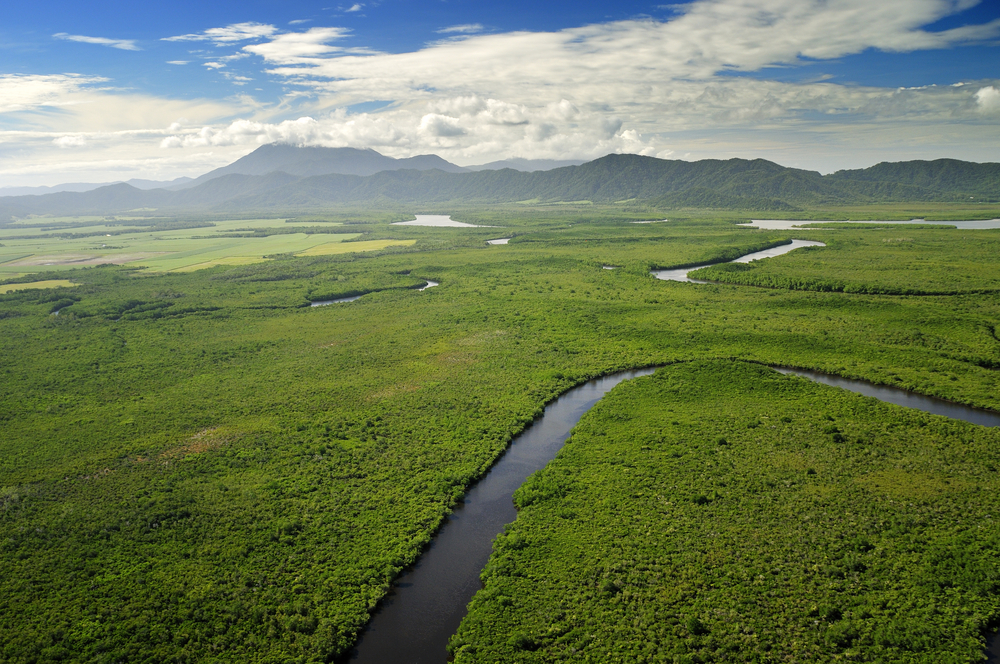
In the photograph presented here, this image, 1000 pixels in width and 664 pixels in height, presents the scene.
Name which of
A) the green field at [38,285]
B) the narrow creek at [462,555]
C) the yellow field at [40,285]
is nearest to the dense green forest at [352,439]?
the narrow creek at [462,555]

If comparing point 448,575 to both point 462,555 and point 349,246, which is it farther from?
point 349,246

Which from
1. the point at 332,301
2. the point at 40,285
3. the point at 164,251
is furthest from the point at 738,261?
the point at 164,251

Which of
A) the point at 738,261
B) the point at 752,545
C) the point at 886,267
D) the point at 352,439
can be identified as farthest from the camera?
the point at 738,261

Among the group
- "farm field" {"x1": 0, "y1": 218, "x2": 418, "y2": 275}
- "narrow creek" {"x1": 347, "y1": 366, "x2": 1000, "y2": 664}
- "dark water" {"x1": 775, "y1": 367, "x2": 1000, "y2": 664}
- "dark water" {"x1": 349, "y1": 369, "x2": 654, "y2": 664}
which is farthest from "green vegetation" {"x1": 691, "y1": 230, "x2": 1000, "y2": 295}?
"farm field" {"x1": 0, "y1": 218, "x2": 418, "y2": 275}

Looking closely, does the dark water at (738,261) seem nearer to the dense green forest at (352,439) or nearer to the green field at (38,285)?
the dense green forest at (352,439)

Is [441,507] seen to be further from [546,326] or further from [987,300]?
[987,300]

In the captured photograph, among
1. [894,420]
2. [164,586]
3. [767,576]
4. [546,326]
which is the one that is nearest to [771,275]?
[546,326]

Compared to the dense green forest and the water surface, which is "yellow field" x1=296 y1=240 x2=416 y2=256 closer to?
the water surface
